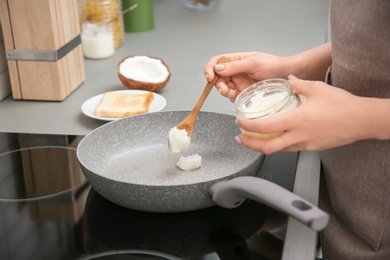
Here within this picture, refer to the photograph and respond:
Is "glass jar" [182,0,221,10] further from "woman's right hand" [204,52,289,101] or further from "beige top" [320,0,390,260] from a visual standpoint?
"beige top" [320,0,390,260]

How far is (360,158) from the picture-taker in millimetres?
906

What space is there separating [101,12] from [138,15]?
9.1 inches

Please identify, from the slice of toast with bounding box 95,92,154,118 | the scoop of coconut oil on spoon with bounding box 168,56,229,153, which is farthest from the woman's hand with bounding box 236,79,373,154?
the slice of toast with bounding box 95,92,154,118

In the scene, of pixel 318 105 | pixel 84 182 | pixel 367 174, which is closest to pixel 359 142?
pixel 367 174

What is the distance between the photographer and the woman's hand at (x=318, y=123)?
2.45 ft

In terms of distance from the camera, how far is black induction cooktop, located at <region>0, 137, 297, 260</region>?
2.50 ft

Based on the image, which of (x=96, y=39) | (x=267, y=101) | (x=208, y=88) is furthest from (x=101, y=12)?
(x=267, y=101)

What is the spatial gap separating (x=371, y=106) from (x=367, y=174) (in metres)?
0.17

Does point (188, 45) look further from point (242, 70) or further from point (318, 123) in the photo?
point (318, 123)

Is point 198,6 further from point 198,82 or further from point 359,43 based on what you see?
point 359,43

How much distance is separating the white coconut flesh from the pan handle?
0.63m

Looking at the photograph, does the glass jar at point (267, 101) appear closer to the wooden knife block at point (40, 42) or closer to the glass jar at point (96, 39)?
the wooden knife block at point (40, 42)

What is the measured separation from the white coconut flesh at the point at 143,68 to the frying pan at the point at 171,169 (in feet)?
1.12

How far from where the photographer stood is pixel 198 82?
4.67 feet
